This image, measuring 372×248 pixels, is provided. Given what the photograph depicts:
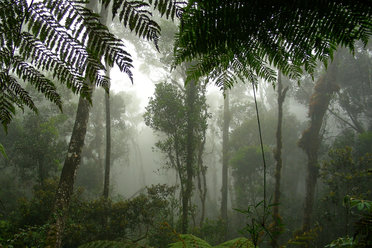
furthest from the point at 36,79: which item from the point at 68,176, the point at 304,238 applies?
the point at 68,176

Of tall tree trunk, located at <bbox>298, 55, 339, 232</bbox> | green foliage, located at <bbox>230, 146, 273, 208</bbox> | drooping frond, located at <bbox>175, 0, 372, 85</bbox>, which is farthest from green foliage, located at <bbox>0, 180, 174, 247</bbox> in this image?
green foliage, located at <bbox>230, 146, 273, 208</bbox>

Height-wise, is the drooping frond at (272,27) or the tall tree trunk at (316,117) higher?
the tall tree trunk at (316,117)

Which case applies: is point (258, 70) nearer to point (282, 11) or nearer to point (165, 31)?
point (282, 11)

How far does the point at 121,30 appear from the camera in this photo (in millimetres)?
20609

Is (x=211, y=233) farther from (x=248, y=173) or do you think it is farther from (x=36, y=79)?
(x=36, y=79)

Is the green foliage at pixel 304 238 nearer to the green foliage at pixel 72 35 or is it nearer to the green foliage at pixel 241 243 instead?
the green foliage at pixel 241 243

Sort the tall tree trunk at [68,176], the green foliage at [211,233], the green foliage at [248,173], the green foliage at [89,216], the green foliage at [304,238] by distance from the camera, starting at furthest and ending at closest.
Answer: the green foliage at [248,173] → the green foliage at [211,233] → the green foliage at [89,216] → the tall tree trunk at [68,176] → the green foliage at [304,238]

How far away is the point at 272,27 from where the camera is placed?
138cm

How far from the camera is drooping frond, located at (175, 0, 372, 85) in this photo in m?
1.19

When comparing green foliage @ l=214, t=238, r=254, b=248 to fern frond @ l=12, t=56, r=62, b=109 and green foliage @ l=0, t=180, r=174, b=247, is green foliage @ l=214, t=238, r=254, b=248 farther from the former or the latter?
green foliage @ l=0, t=180, r=174, b=247

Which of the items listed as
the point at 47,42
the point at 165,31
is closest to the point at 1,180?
the point at 165,31

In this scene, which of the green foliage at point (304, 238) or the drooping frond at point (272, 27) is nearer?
the drooping frond at point (272, 27)

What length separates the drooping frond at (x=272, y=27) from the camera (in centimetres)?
119

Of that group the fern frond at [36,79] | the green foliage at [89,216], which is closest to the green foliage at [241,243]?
the fern frond at [36,79]
